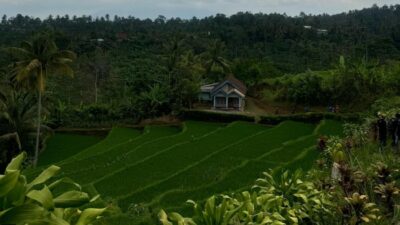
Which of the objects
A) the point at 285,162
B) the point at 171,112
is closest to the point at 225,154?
the point at 285,162

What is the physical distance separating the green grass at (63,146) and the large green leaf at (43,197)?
74.3 feet

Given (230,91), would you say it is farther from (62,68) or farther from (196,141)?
(62,68)

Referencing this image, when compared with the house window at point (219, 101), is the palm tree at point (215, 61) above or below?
above

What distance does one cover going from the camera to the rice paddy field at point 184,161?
1502cm

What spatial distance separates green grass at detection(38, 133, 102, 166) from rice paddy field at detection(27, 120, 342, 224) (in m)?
0.05

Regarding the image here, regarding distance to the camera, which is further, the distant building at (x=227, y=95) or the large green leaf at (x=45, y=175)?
the distant building at (x=227, y=95)

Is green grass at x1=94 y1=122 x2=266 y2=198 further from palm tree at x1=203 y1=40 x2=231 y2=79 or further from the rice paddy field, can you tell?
palm tree at x1=203 y1=40 x2=231 y2=79

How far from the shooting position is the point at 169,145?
2280 centimetres

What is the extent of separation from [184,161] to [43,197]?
1588cm

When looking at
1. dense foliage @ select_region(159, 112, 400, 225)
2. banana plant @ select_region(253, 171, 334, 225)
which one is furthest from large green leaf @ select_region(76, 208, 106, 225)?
banana plant @ select_region(253, 171, 334, 225)

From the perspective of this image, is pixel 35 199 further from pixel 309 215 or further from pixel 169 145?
pixel 169 145

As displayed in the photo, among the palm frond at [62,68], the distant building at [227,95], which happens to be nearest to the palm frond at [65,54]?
the palm frond at [62,68]

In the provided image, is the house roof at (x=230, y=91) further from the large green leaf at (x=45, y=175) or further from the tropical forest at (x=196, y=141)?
the large green leaf at (x=45, y=175)

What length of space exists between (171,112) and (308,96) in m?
8.43
